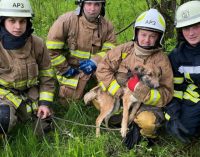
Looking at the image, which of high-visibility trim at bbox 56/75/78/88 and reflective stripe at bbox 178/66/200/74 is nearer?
reflective stripe at bbox 178/66/200/74

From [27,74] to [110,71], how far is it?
881 mm

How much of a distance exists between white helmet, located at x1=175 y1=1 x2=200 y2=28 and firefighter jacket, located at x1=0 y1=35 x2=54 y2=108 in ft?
4.85

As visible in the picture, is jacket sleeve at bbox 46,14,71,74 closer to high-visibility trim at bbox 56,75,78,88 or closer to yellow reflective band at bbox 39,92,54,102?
high-visibility trim at bbox 56,75,78,88

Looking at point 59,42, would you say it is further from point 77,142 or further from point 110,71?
point 77,142

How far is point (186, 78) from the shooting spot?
4.27 meters

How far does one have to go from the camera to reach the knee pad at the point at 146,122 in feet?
13.7

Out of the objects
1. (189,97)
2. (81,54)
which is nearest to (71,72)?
(81,54)

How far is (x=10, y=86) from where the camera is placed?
4.27m

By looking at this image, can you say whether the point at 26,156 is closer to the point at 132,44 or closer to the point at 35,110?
the point at 35,110

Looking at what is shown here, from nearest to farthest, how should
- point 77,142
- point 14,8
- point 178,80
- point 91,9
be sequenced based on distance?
point 77,142, point 14,8, point 178,80, point 91,9

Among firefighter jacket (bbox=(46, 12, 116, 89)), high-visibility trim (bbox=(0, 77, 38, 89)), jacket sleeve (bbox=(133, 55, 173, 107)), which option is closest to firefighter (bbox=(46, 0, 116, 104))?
firefighter jacket (bbox=(46, 12, 116, 89))

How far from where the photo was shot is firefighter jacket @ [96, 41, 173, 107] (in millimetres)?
4141

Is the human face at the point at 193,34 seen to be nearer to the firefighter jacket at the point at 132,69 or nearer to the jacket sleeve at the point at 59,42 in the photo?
the firefighter jacket at the point at 132,69

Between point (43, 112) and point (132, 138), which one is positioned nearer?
point (132, 138)
